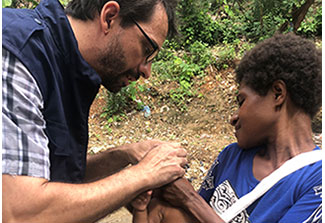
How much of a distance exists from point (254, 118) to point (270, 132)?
0.37ft

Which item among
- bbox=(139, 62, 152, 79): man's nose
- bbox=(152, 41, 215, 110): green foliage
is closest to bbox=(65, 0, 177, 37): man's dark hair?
bbox=(139, 62, 152, 79): man's nose

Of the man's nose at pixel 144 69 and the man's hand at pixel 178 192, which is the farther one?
the man's nose at pixel 144 69

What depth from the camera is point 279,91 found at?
68.3 inches

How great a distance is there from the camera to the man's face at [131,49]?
1.88 meters

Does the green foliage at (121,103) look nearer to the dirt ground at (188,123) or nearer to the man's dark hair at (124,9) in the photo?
the dirt ground at (188,123)

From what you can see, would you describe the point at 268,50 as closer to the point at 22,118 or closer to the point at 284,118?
the point at 284,118

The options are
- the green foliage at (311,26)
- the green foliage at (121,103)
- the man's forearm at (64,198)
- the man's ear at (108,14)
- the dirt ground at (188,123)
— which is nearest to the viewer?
the man's forearm at (64,198)

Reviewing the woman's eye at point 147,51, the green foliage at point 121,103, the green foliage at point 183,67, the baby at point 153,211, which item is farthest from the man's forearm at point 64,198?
the green foliage at point 183,67

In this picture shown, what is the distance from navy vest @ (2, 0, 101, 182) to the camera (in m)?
1.57

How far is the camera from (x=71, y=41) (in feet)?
5.82

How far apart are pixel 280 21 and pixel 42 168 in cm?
725

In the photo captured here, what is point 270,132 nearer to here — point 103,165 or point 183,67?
point 103,165

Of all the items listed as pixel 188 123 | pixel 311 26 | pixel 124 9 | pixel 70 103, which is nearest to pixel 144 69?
pixel 124 9

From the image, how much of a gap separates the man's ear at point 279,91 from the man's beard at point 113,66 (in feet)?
2.71
